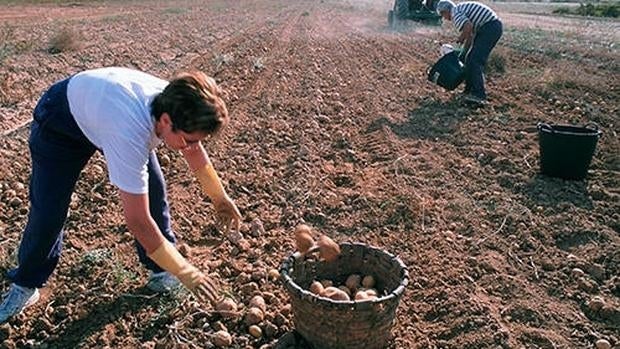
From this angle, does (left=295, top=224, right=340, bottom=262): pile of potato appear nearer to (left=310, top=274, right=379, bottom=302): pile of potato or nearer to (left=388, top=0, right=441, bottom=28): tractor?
(left=310, top=274, right=379, bottom=302): pile of potato

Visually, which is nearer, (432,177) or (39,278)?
(39,278)

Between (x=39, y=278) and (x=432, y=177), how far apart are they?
358 centimetres

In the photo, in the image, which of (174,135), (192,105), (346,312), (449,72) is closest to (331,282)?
(346,312)

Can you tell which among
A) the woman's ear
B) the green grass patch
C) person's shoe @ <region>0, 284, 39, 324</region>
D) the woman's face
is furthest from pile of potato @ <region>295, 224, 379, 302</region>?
the green grass patch

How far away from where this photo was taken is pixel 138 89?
2.87 metres

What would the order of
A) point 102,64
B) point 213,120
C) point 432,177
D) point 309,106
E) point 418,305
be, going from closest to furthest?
point 213,120
point 418,305
point 432,177
point 309,106
point 102,64

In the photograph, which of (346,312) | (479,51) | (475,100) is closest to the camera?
(346,312)

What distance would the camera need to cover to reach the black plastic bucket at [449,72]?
873 cm

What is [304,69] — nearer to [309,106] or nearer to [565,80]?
[309,106]

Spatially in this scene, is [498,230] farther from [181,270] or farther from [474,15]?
[474,15]

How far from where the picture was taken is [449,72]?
877cm

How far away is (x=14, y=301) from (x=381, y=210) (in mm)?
2704

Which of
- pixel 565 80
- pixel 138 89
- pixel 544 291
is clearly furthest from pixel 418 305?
pixel 565 80

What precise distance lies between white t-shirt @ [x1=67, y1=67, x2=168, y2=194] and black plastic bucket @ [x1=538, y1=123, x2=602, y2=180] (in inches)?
154
